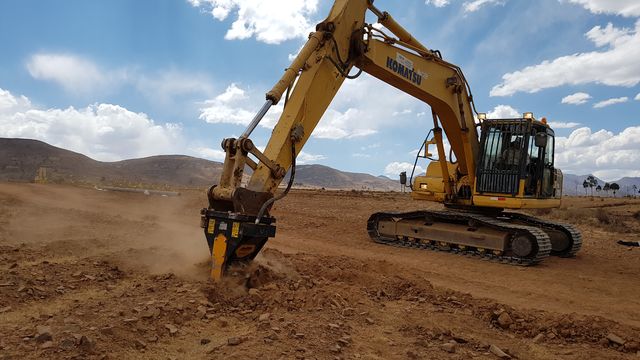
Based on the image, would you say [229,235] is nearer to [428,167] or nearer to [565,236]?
[428,167]

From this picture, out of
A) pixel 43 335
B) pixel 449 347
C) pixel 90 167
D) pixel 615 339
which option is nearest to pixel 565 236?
pixel 615 339

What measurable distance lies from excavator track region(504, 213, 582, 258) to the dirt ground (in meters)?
0.81

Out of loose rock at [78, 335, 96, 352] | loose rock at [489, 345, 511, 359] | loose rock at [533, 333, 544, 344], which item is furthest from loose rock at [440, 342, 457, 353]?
loose rock at [78, 335, 96, 352]

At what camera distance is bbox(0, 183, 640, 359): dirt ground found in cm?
439

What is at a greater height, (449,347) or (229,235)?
(229,235)

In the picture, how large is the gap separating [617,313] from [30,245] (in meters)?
9.54

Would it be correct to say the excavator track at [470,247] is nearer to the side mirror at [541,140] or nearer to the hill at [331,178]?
the side mirror at [541,140]

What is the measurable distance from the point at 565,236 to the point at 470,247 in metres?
2.45

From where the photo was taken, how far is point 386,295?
6.61 metres

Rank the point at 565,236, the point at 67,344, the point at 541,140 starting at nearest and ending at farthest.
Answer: the point at 67,344 → the point at 541,140 → the point at 565,236

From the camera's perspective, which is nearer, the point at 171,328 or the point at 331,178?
the point at 171,328

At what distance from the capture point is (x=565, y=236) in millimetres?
11742

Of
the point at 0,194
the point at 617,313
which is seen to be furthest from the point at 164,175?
the point at 617,313

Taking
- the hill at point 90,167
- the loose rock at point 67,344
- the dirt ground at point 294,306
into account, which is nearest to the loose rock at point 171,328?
the dirt ground at point 294,306
